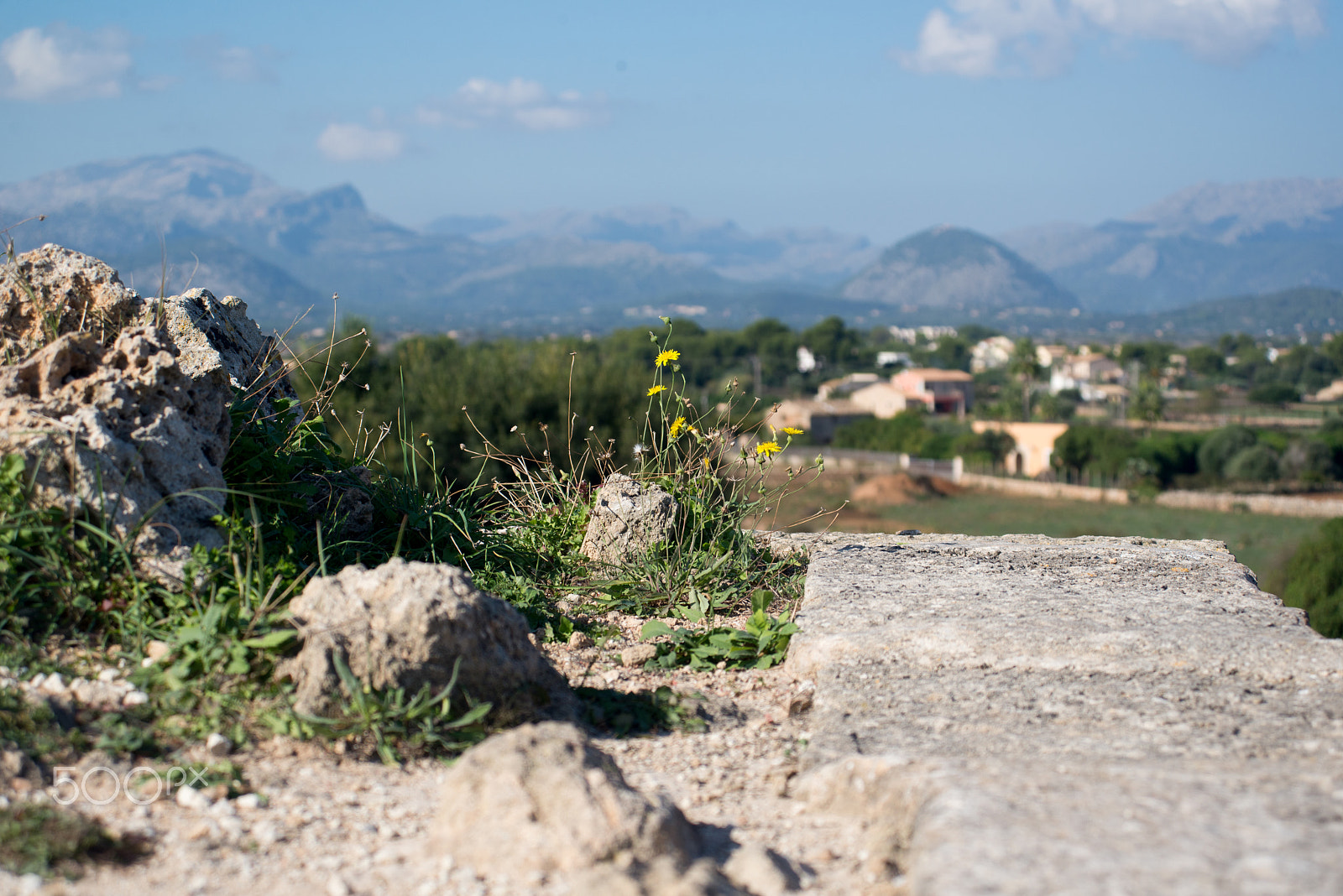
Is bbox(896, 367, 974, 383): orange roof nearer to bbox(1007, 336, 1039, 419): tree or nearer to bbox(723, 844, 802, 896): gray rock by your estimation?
bbox(1007, 336, 1039, 419): tree

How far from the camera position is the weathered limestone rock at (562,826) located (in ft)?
6.70

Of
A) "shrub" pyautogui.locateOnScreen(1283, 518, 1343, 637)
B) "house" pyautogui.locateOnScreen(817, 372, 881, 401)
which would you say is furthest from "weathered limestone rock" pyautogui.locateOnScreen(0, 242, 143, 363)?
Answer: "house" pyautogui.locateOnScreen(817, 372, 881, 401)

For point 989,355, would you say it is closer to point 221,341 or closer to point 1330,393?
point 1330,393

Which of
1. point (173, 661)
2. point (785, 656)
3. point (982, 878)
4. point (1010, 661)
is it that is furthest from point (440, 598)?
point (1010, 661)

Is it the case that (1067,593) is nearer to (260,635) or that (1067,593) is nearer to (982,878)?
(982,878)

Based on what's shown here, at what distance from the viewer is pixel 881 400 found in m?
95.6

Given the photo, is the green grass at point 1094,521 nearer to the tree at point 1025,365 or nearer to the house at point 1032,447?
the house at point 1032,447

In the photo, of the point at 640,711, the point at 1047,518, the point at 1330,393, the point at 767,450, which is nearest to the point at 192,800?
the point at 640,711

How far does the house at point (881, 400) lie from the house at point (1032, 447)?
71.3ft

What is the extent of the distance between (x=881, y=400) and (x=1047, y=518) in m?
43.5

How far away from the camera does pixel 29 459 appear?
2.93 metres

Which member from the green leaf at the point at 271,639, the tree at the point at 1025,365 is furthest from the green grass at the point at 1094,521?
the green leaf at the point at 271,639

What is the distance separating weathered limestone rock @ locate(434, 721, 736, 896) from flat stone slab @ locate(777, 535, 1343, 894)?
19.3 inches

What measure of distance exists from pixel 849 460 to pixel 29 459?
6868cm
